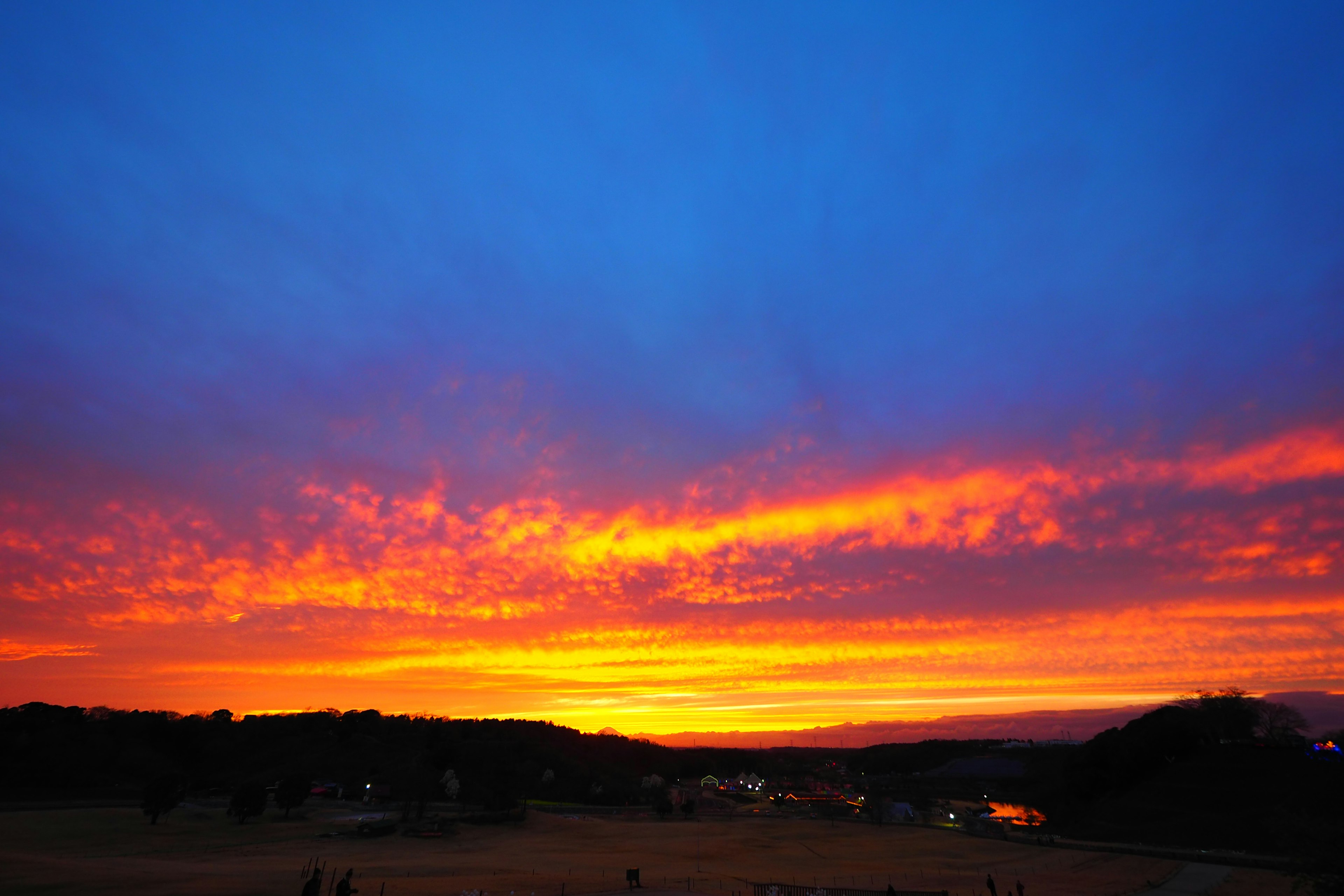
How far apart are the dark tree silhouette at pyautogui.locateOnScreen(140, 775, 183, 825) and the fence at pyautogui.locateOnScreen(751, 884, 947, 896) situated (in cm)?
6308

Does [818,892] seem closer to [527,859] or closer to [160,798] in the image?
[527,859]

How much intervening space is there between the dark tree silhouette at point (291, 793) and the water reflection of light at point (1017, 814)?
94.1 meters

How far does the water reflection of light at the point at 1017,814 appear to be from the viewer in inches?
3996

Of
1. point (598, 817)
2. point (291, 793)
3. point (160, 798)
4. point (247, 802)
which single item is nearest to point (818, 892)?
point (247, 802)

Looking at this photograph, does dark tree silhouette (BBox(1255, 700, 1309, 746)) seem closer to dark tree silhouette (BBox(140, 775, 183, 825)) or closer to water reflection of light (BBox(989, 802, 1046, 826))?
water reflection of light (BBox(989, 802, 1046, 826))

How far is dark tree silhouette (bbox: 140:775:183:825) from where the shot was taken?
2539 inches

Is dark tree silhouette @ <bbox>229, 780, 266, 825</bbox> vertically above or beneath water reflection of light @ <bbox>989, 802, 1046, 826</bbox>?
above

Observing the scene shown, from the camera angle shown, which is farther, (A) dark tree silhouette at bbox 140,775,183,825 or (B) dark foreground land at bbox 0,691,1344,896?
(A) dark tree silhouette at bbox 140,775,183,825

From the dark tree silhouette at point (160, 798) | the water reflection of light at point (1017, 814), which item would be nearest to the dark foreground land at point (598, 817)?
the dark tree silhouette at point (160, 798)

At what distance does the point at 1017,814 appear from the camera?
11938 centimetres

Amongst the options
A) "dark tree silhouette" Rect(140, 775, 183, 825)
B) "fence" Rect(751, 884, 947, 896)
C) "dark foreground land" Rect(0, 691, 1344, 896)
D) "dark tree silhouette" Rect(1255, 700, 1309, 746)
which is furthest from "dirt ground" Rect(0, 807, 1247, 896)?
"dark tree silhouette" Rect(1255, 700, 1309, 746)

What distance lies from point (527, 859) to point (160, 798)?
41357 mm

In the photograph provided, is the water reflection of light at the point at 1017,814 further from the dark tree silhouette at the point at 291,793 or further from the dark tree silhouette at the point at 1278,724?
the dark tree silhouette at the point at 291,793

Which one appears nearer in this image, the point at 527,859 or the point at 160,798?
the point at 527,859
